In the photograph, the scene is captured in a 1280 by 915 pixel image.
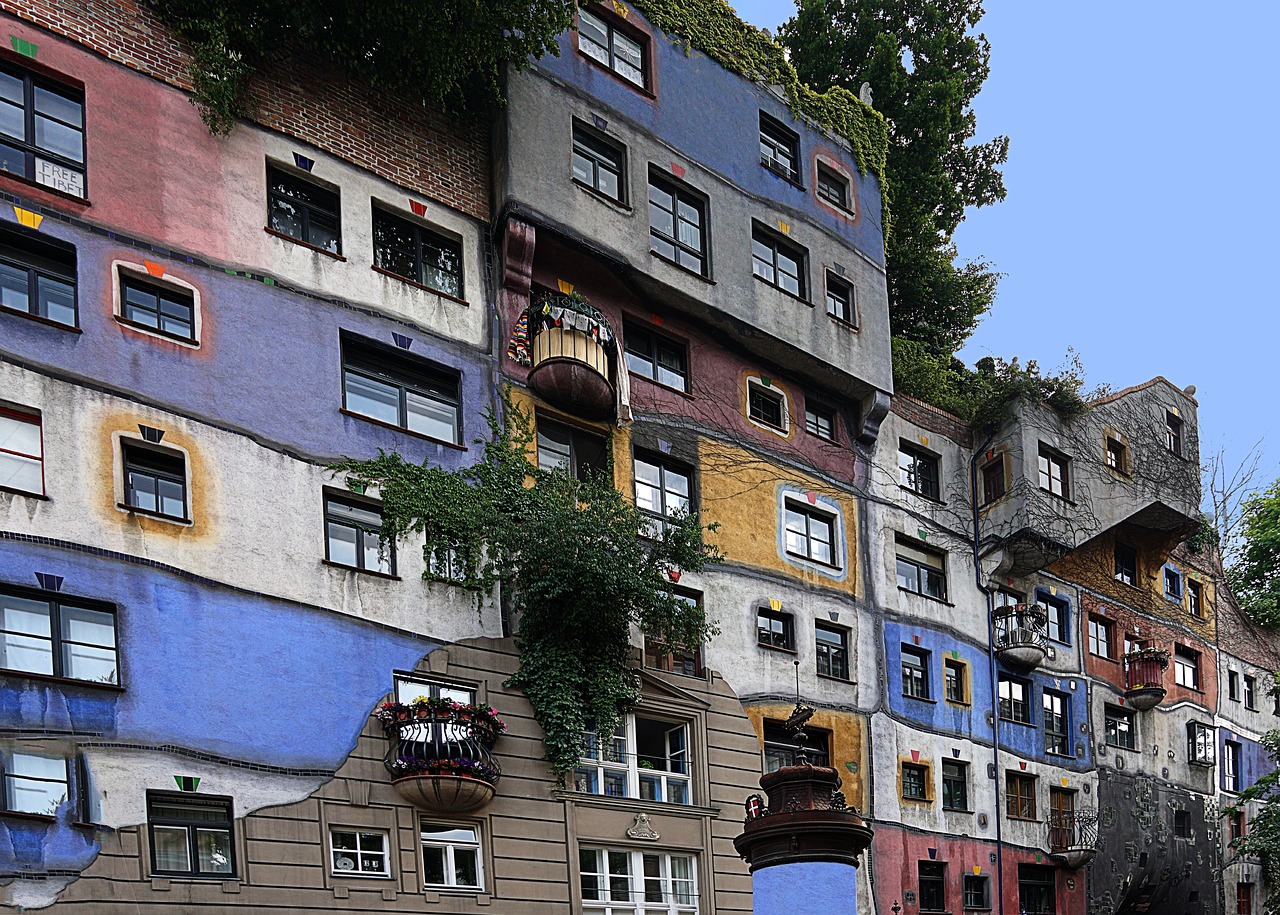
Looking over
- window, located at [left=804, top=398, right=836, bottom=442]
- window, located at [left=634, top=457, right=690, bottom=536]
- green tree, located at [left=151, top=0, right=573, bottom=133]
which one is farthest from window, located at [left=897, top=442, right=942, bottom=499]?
green tree, located at [left=151, top=0, right=573, bottom=133]

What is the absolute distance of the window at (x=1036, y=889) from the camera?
29984 millimetres

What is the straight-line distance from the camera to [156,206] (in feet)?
64.7

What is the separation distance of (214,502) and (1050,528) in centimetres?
1892

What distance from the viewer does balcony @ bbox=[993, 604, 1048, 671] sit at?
30.4 m

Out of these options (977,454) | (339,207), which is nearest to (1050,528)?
(977,454)

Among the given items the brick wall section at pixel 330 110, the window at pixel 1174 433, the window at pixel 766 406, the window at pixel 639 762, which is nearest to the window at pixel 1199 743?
the window at pixel 1174 433

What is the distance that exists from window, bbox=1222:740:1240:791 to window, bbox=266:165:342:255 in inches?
1089

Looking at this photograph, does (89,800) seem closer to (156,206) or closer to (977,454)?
(156,206)

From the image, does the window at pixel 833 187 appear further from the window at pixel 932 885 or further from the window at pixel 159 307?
the window at pixel 159 307

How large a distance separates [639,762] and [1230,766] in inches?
867

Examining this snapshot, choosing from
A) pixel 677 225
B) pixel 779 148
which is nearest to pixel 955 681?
pixel 677 225

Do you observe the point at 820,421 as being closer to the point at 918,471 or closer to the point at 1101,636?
the point at 918,471

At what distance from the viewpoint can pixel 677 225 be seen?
26.5 meters

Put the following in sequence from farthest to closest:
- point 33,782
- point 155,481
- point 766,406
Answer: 1. point 766,406
2. point 155,481
3. point 33,782
